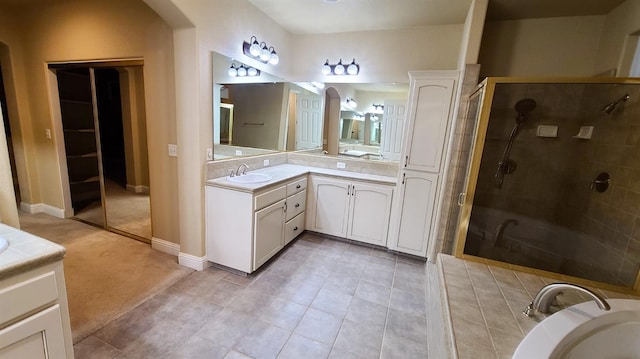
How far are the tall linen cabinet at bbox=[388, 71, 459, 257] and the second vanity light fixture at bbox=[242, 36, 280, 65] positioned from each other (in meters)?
1.53

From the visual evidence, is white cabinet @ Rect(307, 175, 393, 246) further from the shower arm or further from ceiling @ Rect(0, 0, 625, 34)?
ceiling @ Rect(0, 0, 625, 34)

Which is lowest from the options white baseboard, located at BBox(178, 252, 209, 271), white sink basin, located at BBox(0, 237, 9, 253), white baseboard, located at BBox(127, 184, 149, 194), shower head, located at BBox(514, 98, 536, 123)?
white baseboard, located at BBox(178, 252, 209, 271)

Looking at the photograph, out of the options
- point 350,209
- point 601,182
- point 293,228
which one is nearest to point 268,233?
point 293,228

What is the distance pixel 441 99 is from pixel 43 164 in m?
4.82

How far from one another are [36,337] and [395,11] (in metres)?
3.32

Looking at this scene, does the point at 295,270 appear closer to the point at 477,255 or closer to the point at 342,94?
the point at 477,255

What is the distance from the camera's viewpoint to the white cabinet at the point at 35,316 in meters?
0.91

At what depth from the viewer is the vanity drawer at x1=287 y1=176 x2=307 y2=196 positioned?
2.79m

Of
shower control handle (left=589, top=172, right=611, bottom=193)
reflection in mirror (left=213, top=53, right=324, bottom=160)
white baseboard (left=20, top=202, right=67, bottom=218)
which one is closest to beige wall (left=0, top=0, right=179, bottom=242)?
white baseboard (left=20, top=202, right=67, bottom=218)

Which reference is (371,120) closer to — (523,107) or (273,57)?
(273,57)

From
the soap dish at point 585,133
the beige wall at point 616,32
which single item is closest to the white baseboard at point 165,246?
the soap dish at point 585,133

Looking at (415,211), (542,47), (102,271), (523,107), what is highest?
(542,47)

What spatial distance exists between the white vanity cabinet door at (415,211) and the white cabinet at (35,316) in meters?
2.63

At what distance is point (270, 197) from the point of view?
8.04ft
